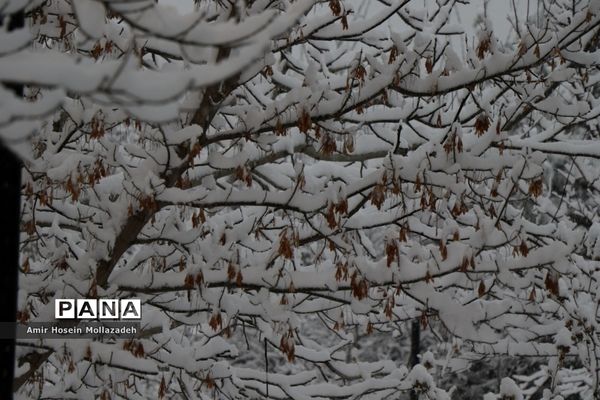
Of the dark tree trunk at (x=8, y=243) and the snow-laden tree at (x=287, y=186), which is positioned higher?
the snow-laden tree at (x=287, y=186)

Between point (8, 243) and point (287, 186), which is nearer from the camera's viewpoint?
point (8, 243)

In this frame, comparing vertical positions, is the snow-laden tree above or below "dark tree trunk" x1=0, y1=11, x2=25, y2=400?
above

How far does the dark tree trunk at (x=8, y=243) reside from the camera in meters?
2.14

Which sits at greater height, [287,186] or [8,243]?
[287,186]

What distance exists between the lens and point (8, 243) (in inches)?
84.6

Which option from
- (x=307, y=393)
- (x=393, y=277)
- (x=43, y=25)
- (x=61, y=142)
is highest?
(x=43, y=25)

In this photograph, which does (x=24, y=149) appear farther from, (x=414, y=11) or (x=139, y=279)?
(x=414, y=11)

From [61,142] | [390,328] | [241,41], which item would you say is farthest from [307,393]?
[241,41]

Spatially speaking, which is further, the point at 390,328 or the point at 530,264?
the point at 390,328

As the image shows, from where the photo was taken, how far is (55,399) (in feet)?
14.6

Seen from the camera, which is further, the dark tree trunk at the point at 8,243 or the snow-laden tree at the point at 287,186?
the snow-laden tree at the point at 287,186

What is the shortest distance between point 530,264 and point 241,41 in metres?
2.62

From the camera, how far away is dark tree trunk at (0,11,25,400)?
7.02ft

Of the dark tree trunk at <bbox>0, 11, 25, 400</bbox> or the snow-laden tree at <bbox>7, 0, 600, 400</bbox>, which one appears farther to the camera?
the snow-laden tree at <bbox>7, 0, 600, 400</bbox>
